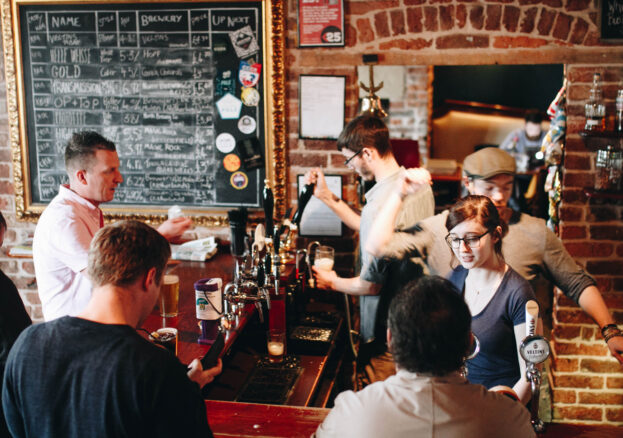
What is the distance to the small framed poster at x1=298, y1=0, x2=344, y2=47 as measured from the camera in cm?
343

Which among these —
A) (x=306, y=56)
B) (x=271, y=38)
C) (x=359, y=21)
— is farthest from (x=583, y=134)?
(x=271, y=38)

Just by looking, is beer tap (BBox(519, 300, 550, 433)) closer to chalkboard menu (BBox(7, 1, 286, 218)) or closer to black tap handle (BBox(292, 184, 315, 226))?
black tap handle (BBox(292, 184, 315, 226))

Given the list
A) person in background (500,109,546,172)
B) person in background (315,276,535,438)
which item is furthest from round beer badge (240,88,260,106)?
person in background (500,109,546,172)

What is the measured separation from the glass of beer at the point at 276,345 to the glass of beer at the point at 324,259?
1.65ft

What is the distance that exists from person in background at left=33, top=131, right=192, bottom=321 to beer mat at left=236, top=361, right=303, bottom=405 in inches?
32.1

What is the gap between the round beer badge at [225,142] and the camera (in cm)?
373

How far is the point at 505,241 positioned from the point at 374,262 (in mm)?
611

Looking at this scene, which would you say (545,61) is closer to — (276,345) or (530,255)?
(530,255)

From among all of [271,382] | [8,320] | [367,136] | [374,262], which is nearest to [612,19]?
[367,136]

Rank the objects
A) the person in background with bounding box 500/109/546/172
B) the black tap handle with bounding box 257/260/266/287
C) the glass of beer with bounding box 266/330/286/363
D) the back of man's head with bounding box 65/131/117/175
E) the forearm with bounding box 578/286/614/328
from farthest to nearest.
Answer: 1. the person in background with bounding box 500/109/546/172
2. the black tap handle with bounding box 257/260/266/287
3. the glass of beer with bounding box 266/330/286/363
4. the back of man's head with bounding box 65/131/117/175
5. the forearm with bounding box 578/286/614/328

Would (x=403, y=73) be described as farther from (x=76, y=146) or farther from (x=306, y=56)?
(x=76, y=146)

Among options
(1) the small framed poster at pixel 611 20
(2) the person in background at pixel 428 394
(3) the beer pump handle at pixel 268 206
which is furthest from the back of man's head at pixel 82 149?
(1) the small framed poster at pixel 611 20

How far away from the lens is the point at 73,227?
2461 mm

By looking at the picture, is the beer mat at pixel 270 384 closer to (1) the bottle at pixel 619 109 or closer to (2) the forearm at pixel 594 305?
(2) the forearm at pixel 594 305
